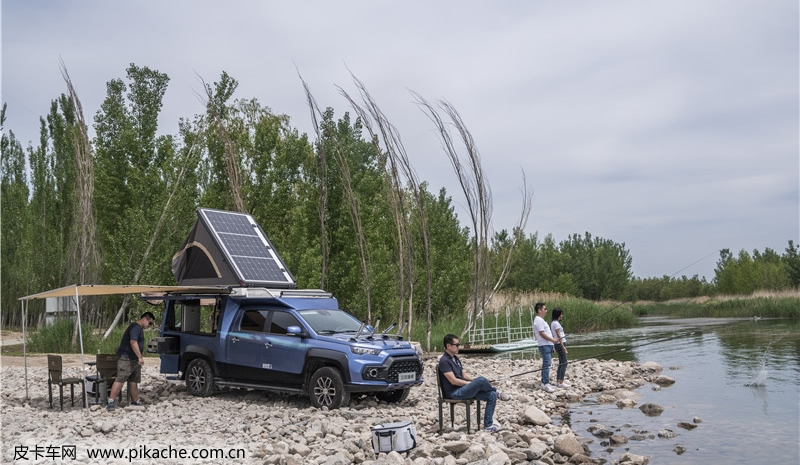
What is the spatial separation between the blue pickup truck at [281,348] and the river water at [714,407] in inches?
144

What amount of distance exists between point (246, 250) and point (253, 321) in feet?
7.79

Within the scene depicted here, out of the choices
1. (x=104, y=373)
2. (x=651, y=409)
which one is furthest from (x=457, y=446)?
(x=104, y=373)

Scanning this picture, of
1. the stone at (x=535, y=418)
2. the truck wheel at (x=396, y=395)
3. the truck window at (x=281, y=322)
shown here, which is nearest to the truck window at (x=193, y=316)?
the truck window at (x=281, y=322)

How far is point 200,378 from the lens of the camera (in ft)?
47.3

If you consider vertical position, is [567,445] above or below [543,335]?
below

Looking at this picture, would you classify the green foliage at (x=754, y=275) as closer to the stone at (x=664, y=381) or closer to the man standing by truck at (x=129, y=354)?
the stone at (x=664, y=381)

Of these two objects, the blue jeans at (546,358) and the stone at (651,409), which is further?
the blue jeans at (546,358)

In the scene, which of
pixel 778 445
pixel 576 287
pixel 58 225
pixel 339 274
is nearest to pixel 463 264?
pixel 339 274

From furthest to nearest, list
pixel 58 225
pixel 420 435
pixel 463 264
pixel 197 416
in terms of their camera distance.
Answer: pixel 58 225, pixel 463 264, pixel 197 416, pixel 420 435

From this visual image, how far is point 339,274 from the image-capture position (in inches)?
1088

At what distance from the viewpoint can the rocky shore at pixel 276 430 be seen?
9.62 meters

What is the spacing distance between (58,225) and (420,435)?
3503cm

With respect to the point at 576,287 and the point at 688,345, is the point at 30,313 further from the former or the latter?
the point at 576,287

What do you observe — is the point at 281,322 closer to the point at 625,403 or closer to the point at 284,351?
the point at 284,351
